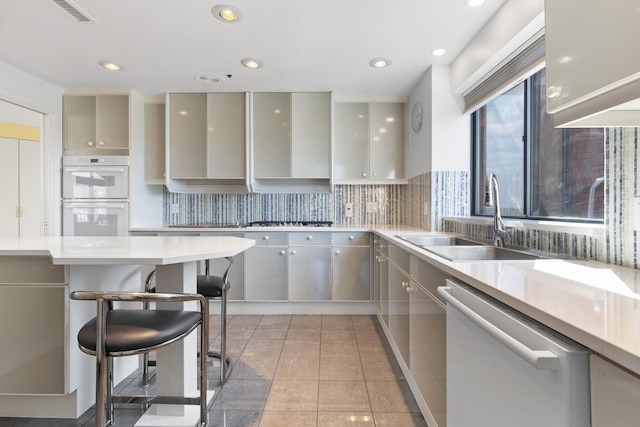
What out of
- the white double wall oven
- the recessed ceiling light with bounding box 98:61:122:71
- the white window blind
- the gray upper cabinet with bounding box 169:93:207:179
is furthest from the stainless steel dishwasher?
the white double wall oven

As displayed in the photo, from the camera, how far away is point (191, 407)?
5.14 feet

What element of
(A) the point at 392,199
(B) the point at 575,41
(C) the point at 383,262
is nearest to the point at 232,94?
(A) the point at 392,199

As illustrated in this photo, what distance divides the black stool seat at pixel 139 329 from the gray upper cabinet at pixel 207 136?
7.12 feet

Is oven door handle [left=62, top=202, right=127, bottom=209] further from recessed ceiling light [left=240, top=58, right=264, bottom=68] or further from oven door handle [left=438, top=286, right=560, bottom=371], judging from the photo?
oven door handle [left=438, top=286, right=560, bottom=371]

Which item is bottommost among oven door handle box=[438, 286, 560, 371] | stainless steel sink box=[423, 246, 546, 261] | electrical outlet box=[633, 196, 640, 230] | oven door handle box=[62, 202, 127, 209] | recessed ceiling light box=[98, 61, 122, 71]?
oven door handle box=[438, 286, 560, 371]

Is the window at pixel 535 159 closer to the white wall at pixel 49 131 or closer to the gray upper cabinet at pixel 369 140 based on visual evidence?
the gray upper cabinet at pixel 369 140

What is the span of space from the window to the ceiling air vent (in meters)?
2.86

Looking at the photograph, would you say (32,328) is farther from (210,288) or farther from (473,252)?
(473,252)

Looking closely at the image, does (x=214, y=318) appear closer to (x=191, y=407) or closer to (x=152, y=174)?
(x=191, y=407)

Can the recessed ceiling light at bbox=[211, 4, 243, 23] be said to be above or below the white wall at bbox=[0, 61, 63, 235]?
above

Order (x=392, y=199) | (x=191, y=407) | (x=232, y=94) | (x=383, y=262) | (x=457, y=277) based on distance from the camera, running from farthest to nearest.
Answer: (x=392, y=199)
(x=232, y=94)
(x=383, y=262)
(x=191, y=407)
(x=457, y=277)

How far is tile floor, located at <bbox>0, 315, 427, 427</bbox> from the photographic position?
1.56 metres

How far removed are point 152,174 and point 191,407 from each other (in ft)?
8.62

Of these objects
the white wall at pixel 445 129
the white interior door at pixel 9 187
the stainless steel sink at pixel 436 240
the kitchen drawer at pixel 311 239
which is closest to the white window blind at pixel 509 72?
the white wall at pixel 445 129
